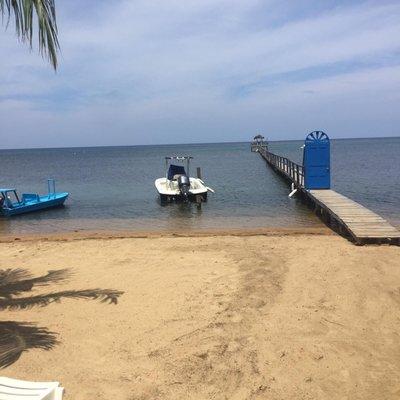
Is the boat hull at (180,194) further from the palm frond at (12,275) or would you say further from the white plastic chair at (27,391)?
the white plastic chair at (27,391)

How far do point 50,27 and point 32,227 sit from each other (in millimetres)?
14798

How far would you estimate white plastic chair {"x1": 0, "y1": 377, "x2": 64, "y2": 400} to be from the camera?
11.3ft

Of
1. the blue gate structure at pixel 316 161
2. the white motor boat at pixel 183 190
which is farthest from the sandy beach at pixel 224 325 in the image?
the white motor boat at pixel 183 190

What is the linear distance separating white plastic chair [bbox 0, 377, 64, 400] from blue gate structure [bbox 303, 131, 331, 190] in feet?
53.0

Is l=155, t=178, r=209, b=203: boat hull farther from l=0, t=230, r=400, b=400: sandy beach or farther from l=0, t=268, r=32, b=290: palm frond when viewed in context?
l=0, t=268, r=32, b=290: palm frond

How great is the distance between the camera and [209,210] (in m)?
20.8

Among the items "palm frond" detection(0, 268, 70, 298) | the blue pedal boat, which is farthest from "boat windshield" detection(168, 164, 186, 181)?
"palm frond" detection(0, 268, 70, 298)

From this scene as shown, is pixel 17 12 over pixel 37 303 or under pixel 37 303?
over

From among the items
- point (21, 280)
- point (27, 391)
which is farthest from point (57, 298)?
point (27, 391)

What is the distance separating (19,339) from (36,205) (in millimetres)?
16972

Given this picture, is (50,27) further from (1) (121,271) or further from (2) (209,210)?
(2) (209,210)

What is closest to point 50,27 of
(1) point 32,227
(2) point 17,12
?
(2) point 17,12

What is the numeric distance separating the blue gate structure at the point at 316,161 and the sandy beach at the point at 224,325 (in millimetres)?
8412

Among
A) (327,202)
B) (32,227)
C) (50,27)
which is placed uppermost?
(50,27)
